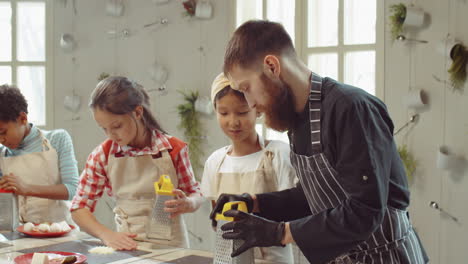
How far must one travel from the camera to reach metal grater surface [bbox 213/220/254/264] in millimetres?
1321

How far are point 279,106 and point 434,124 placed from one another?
2172 mm

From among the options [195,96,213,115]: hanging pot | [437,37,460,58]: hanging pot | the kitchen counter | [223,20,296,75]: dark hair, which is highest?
[437,37,460,58]: hanging pot

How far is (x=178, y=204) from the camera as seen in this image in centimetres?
176

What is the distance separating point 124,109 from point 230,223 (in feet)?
3.15

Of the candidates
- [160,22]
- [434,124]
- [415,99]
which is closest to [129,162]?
[415,99]

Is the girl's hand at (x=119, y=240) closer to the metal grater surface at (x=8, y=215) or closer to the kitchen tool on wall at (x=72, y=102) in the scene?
the metal grater surface at (x=8, y=215)

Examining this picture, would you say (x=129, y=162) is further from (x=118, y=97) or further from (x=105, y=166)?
(x=118, y=97)

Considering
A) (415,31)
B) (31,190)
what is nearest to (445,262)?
(415,31)

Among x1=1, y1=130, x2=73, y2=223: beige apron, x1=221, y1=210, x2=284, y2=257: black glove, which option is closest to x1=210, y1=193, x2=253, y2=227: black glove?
x1=221, y1=210, x2=284, y2=257: black glove

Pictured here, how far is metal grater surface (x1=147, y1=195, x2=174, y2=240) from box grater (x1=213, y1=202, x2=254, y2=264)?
39 centimetres

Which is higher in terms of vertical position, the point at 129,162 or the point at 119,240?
the point at 129,162

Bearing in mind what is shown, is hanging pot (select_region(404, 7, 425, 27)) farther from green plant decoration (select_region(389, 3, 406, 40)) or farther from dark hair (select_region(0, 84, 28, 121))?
dark hair (select_region(0, 84, 28, 121))

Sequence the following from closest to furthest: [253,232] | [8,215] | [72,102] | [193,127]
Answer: [253,232] → [8,215] → [193,127] → [72,102]

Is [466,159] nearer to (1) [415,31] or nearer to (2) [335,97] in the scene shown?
(1) [415,31]
